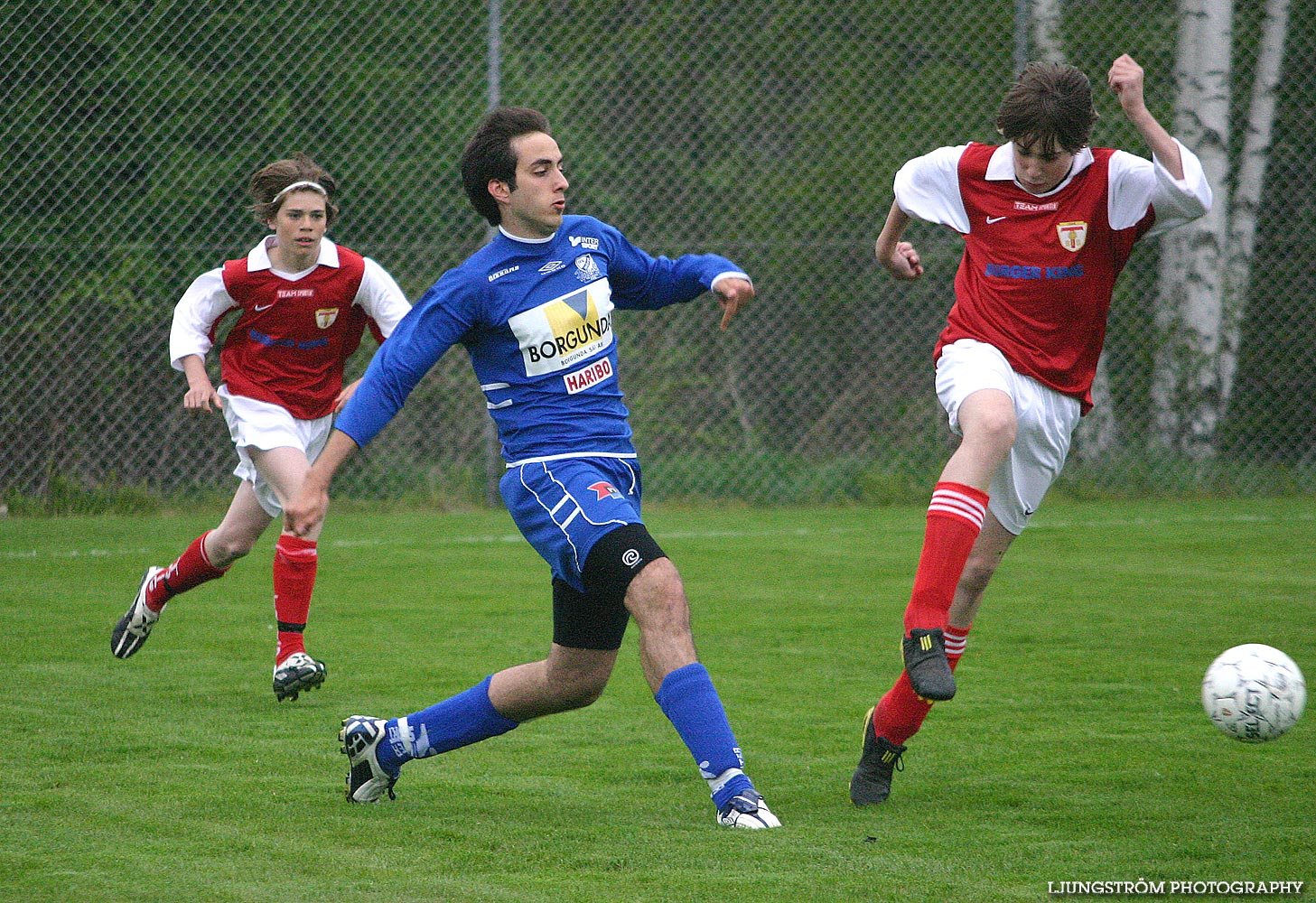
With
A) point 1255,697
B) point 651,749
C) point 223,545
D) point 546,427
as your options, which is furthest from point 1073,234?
point 223,545

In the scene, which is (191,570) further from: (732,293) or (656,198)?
(656,198)

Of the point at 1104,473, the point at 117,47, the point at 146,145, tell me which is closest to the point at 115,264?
the point at 146,145

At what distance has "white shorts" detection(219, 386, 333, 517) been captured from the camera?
19.0 feet

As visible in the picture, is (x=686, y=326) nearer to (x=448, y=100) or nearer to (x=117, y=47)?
(x=448, y=100)

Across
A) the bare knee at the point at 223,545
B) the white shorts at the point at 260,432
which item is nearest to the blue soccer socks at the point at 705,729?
the white shorts at the point at 260,432

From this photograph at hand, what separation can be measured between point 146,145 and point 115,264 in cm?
91

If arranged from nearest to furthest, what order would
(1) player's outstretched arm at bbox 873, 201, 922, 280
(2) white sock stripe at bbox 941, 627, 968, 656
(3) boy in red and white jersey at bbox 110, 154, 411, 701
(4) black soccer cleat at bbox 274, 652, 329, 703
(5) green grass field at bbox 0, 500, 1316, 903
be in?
1. (5) green grass field at bbox 0, 500, 1316, 903
2. (2) white sock stripe at bbox 941, 627, 968, 656
3. (1) player's outstretched arm at bbox 873, 201, 922, 280
4. (4) black soccer cleat at bbox 274, 652, 329, 703
5. (3) boy in red and white jersey at bbox 110, 154, 411, 701

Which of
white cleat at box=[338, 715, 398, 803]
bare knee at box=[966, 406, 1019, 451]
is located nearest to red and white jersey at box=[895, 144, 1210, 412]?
A: bare knee at box=[966, 406, 1019, 451]

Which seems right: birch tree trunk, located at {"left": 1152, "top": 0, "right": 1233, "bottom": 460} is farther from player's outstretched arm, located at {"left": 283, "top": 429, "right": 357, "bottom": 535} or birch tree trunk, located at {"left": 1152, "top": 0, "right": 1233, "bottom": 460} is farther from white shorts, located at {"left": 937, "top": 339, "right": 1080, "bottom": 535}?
player's outstretched arm, located at {"left": 283, "top": 429, "right": 357, "bottom": 535}

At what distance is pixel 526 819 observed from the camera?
3680 mm

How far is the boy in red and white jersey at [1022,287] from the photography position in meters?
3.76

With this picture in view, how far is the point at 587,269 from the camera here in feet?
12.9

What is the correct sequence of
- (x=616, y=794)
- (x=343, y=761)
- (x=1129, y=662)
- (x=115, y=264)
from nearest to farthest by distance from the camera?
(x=616, y=794) → (x=343, y=761) → (x=1129, y=662) → (x=115, y=264)

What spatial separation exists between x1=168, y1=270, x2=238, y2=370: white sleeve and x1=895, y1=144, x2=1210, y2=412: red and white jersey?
3.17 metres
